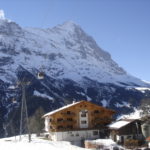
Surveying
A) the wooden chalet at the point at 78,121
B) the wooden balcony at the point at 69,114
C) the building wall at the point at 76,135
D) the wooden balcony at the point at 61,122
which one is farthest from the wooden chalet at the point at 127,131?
the wooden balcony at the point at 69,114

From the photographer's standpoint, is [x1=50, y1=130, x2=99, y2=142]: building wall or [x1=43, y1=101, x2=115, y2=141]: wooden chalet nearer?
[x1=50, y1=130, x2=99, y2=142]: building wall

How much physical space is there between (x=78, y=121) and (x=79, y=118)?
95 centimetres

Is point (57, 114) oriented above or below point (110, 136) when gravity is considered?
above

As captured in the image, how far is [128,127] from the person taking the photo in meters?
81.8

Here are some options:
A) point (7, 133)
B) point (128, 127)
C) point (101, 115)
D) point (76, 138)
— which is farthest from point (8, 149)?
point (7, 133)

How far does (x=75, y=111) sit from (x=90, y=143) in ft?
81.0

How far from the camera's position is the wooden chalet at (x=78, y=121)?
92.5 m

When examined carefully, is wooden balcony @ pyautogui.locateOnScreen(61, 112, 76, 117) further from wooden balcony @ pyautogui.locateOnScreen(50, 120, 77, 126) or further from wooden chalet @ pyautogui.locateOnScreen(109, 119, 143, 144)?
wooden chalet @ pyautogui.locateOnScreen(109, 119, 143, 144)

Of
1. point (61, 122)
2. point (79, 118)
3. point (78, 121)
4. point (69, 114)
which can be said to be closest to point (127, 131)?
point (78, 121)

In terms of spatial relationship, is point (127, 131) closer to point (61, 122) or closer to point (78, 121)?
point (78, 121)

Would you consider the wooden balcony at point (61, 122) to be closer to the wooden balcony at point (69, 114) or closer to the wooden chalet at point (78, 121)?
the wooden chalet at point (78, 121)

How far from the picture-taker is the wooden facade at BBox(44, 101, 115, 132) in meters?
94.2

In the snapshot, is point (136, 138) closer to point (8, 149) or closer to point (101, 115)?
point (101, 115)

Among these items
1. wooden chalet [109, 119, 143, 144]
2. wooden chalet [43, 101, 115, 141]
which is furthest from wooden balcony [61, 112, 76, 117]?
wooden chalet [109, 119, 143, 144]
